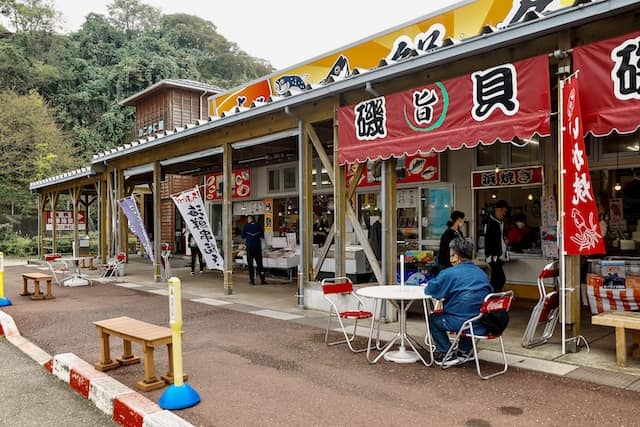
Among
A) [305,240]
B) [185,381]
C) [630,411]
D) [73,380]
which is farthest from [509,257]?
[73,380]

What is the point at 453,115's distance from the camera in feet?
19.5

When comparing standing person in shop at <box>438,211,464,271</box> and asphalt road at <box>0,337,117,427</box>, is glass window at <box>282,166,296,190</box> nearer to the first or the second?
standing person in shop at <box>438,211,464,271</box>

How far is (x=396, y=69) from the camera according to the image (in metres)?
6.39

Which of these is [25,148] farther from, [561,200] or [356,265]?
[561,200]

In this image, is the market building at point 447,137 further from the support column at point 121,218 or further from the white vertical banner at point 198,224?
the white vertical banner at point 198,224

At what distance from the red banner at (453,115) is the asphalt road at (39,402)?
4611 mm

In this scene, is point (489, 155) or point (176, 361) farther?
point (489, 155)

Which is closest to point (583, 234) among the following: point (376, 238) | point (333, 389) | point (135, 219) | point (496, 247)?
point (333, 389)

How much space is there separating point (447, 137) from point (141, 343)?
4.11 meters

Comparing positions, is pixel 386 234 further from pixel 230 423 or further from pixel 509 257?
pixel 230 423

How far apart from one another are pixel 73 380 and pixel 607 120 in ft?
19.1

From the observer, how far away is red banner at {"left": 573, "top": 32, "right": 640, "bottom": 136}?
4.52 m

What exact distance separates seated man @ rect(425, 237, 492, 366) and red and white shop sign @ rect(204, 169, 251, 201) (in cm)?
1179

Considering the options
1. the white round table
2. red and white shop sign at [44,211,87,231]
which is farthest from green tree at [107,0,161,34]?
the white round table
